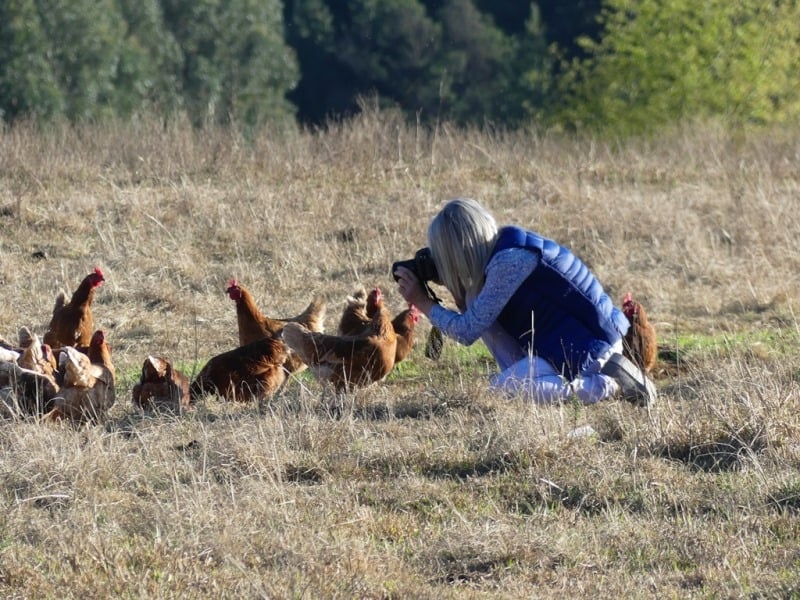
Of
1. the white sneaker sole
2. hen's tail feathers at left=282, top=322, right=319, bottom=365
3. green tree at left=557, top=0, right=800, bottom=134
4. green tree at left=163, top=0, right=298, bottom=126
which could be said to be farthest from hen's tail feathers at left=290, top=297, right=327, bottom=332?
green tree at left=163, top=0, right=298, bottom=126

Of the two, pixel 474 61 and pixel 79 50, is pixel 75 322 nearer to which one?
pixel 79 50

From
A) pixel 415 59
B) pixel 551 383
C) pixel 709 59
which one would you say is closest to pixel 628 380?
pixel 551 383

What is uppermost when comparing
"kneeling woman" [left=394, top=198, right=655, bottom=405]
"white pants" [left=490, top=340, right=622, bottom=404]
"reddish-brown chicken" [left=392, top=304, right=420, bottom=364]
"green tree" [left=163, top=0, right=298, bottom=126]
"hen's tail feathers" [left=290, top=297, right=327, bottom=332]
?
"kneeling woman" [left=394, top=198, right=655, bottom=405]

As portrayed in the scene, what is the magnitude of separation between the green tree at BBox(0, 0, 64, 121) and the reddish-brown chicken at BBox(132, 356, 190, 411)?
1085 inches

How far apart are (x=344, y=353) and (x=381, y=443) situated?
1.15 metres

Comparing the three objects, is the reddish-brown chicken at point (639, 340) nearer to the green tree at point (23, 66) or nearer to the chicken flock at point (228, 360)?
the chicken flock at point (228, 360)

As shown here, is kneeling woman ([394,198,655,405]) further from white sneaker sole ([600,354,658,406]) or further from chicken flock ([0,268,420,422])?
chicken flock ([0,268,420,422])

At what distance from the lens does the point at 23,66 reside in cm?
3353

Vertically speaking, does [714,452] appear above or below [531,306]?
below

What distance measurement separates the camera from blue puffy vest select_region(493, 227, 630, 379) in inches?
260

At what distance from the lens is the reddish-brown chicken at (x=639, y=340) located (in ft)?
24.4

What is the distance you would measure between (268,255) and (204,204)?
1.40 meters

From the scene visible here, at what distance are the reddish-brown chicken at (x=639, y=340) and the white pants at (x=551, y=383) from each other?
2.47 feet

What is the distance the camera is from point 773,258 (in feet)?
38.6
